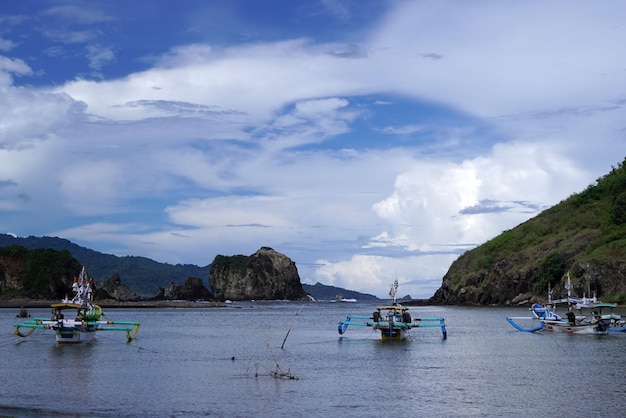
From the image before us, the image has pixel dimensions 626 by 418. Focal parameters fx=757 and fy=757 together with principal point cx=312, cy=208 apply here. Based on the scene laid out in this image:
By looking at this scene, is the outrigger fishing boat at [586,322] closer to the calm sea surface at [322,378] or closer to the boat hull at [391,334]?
the calm sea surface at [322,378]

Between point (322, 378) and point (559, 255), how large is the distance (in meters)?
121

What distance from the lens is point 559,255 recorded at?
5994 inches

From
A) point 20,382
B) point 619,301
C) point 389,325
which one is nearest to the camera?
point 20,382

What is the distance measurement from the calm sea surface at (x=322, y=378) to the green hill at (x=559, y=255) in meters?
72.6

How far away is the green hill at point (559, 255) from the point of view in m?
138

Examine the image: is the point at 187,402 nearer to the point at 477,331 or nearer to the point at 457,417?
the point at 457,417

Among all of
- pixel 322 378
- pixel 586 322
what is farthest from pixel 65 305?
pixel 586 322

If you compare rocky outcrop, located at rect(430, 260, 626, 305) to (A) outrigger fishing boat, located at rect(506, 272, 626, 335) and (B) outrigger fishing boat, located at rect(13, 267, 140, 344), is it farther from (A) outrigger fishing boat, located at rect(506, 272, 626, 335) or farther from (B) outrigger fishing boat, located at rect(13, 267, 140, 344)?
(B) outrigger fishing boat, located at rect(13, 267, 140, 344)

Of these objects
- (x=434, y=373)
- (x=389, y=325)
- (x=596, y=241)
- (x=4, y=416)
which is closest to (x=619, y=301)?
(x=596, y=241)

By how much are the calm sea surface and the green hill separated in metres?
72.6

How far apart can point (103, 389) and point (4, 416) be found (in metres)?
8.96

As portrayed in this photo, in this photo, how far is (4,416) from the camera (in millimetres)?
28828

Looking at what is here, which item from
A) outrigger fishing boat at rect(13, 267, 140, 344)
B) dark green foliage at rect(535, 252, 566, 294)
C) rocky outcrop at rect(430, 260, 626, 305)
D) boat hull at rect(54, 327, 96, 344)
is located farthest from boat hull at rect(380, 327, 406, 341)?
dark green foliage at rect(535, 252, 566, 294)

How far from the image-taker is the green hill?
452 feet
